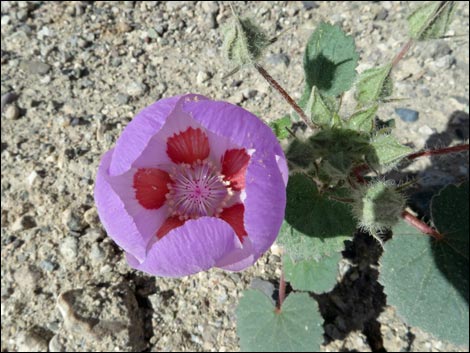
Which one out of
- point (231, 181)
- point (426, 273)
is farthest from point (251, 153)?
point (426, 273)

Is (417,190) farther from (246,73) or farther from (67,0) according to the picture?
(67,0)

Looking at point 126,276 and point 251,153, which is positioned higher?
point 251,153

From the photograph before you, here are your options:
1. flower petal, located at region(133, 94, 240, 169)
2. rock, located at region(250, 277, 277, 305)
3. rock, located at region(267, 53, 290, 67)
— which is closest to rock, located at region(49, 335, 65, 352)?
rock, located at region(250, 277, 277, 305)

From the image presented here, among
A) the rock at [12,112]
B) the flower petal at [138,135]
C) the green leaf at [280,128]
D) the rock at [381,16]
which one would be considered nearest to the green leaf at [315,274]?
the green leaf at [280,128]

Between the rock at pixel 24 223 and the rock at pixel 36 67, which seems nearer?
the rock at pixel 24 223

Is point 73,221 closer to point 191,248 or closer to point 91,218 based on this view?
point 91,218

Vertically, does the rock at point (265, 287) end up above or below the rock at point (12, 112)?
below

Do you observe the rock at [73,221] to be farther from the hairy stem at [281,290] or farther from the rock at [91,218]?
the hairy stem at [281,290]
